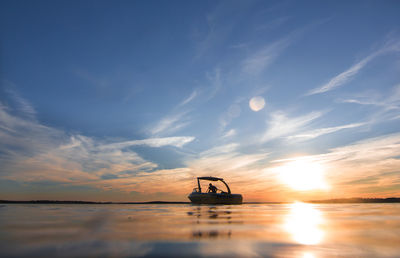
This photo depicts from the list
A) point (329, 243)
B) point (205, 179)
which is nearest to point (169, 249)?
point (329, 243)

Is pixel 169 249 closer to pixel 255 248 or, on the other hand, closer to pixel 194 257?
pixel 194 257

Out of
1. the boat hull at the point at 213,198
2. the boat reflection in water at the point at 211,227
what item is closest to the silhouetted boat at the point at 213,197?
the boat hull at the point at 213,198

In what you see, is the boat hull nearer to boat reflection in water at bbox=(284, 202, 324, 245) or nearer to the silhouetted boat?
the silhouetted boat

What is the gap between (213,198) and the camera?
84.6 meters

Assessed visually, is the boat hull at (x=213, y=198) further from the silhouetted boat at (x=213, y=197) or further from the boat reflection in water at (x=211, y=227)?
the boat reflection in water at (x=211, y=227)

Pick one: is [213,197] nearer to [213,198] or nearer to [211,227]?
[213,198]

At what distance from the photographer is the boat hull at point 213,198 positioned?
84781 millimetres

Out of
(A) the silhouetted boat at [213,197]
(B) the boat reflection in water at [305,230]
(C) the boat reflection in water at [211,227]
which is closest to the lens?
(B) the boat reflection in water at [305,230]

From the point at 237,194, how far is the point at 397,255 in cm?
8876

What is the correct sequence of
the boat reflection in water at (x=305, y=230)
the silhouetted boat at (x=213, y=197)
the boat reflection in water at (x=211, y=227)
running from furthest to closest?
the silhouetted boat at (x=213, y=197), the boat reflection in water at (x=211, y=227), the boat reflection in water at (x=305, y=230)

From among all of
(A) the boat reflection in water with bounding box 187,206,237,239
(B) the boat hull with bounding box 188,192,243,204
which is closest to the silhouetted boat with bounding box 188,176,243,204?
(B) the boat hull with bounding box 188,192,243,204

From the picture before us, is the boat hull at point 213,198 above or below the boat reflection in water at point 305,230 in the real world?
above

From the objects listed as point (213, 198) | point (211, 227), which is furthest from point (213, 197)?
point (211, 227)

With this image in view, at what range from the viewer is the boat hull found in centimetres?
8478
